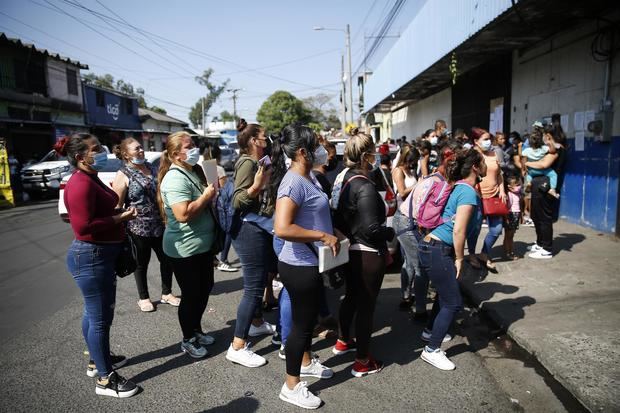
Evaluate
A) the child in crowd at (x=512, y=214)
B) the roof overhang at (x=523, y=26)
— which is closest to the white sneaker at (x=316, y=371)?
the child in crowd at (x=512, y=214)

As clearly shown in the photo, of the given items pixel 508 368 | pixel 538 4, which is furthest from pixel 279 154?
pixel 538 4

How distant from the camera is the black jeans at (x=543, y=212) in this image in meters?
6.08

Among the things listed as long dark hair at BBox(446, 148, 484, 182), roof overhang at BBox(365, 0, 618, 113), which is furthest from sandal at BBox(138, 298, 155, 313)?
roof overhang at BBox(365, 0, 618, 113)

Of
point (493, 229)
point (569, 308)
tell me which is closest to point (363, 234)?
point (569, 308)

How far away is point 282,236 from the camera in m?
2.64

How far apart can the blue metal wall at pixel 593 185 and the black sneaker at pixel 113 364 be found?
288 inches

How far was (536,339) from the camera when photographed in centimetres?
371

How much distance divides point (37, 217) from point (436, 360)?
12.3 meters

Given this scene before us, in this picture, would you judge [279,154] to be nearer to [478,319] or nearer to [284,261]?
[284,261]

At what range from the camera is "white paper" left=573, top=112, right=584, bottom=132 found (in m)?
7.60

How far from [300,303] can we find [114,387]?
5.14 ft

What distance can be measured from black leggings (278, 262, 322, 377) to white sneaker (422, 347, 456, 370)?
1172mm

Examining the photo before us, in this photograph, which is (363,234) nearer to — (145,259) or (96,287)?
(96,287)

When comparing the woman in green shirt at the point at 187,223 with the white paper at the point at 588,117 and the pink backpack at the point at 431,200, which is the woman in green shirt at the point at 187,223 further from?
the white paper at the point at 588,117
